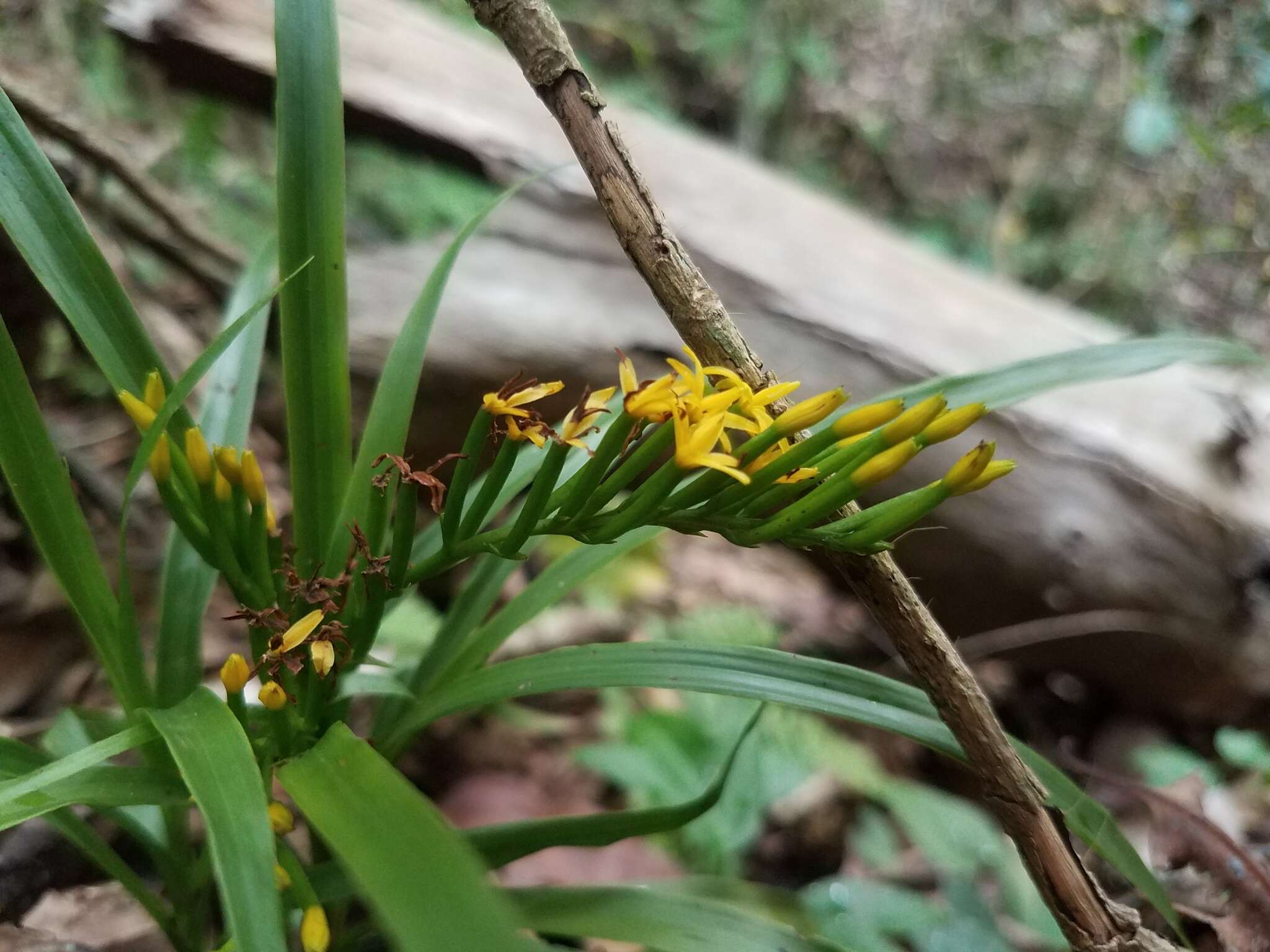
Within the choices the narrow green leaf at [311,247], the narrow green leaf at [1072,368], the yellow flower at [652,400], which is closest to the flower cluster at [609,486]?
the yellow flower at [652,400]

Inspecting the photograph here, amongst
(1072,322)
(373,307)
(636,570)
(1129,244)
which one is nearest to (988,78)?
(1129,244)

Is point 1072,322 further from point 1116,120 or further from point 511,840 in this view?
point 1116,120

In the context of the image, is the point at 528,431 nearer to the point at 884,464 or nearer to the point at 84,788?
the point at 884,464

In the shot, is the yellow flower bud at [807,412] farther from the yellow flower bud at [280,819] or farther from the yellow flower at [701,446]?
the yellow flower bud at [280,819]

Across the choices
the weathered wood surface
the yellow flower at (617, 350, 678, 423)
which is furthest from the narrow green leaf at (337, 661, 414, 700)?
the weathered wood surface

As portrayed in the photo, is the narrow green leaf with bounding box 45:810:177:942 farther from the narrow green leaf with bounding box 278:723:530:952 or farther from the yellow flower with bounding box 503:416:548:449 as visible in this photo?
the yellow flower with bounding box 503:416:548:449

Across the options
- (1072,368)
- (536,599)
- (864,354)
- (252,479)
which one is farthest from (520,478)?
(864,354)

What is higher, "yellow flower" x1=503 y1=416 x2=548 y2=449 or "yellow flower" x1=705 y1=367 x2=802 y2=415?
"yellow flower" x1=705 y1=367 x2=802 y2=415
